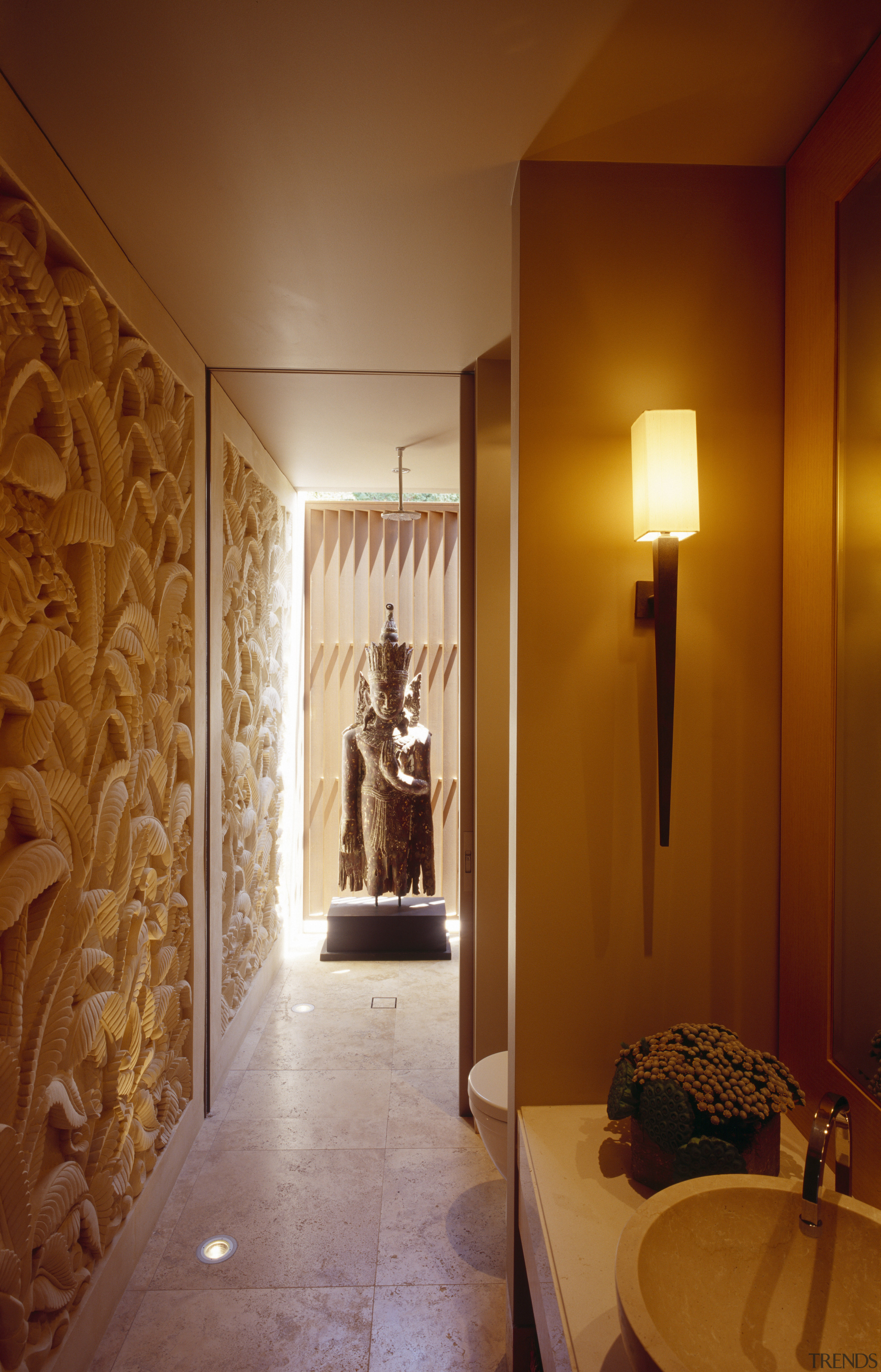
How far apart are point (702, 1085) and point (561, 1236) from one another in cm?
31

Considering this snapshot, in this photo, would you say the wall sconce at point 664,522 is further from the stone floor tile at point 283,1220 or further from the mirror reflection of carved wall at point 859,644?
the stone floor tile at point 283,1220

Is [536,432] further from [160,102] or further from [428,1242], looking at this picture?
[428,1242]

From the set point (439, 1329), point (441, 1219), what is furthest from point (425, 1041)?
point (439, 1329)

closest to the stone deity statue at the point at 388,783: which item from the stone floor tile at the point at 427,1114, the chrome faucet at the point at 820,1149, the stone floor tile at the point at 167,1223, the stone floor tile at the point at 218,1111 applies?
the stone floor tile at the point at 427,1114

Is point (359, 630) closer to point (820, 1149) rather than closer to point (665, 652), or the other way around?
point (665, 652)

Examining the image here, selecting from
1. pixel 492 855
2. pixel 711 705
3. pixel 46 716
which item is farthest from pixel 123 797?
pixel 711 705

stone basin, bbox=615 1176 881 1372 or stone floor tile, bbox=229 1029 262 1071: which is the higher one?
stone basin, bbox=615 1176 881 1372

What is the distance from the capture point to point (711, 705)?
1.41m

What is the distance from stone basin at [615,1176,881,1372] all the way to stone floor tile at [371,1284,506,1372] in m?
1.11

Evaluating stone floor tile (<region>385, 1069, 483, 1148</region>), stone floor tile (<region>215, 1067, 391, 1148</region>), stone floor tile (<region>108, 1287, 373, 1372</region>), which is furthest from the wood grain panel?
stone floor tile (<region>215, 1067, 391, 1148</region>)

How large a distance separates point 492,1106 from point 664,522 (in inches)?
58.5

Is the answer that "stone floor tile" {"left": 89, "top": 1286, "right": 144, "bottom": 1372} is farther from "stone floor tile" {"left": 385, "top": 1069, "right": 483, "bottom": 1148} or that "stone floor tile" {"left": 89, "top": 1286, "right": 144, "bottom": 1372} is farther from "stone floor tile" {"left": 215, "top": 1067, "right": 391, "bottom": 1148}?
"stone floor tile" {"left": 385, "top": 1069, "right": 483, "bottom": 1148}

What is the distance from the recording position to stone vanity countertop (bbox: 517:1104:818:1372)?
0.94 m

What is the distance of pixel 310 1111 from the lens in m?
2.63
